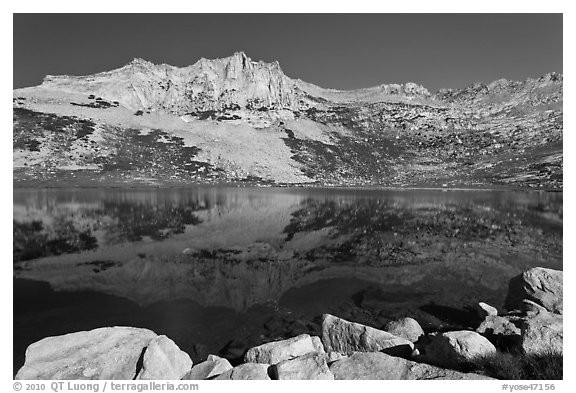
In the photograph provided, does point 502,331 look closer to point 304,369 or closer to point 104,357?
point 304,369

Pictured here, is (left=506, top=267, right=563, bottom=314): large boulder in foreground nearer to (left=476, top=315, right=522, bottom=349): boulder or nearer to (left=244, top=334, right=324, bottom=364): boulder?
(left=476, top=315, right=522, bottom=349): boulder

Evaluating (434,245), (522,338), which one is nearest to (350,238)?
(434,245)

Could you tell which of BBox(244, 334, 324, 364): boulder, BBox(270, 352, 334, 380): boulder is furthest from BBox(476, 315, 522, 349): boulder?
BBox(244, 334, 324, 364): boulder

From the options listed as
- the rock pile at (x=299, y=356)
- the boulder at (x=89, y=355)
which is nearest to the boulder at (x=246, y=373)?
the rock pile at (x=299, y=356)

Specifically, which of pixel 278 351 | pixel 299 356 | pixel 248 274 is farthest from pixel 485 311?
pixel 248 274

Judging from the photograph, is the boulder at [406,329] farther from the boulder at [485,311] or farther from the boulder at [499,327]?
the boulder at [485,311]
